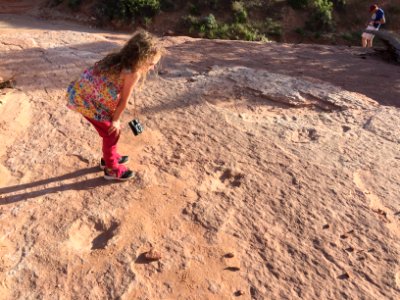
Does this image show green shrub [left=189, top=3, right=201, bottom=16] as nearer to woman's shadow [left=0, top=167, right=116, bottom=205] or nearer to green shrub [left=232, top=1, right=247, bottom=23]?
green shrub [left=232, top=1, right=247, bottom=23]

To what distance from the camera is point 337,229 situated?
10.1 ft

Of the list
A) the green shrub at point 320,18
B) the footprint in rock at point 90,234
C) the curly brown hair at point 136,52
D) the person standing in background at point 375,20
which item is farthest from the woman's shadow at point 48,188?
the green shrub at point 320,18

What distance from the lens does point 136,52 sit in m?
2.91

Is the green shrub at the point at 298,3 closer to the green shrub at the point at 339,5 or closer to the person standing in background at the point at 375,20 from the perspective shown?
the green shrub at the point at 339,5

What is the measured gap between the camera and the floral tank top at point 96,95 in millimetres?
3094

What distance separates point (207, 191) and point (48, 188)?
1234 mm

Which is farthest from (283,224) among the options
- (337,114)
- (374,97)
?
(374,97)

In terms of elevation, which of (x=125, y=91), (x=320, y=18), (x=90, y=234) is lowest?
(x=90, y=234)

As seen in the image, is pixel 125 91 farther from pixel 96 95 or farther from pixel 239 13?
pixel 239 13

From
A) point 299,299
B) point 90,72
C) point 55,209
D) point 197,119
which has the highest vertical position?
point 90,72

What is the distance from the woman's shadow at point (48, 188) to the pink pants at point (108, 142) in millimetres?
179

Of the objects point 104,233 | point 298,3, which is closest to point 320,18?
point 298,3

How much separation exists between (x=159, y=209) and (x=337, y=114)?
7.86 feet

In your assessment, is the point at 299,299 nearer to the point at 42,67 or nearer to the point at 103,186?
the point at 103,186
